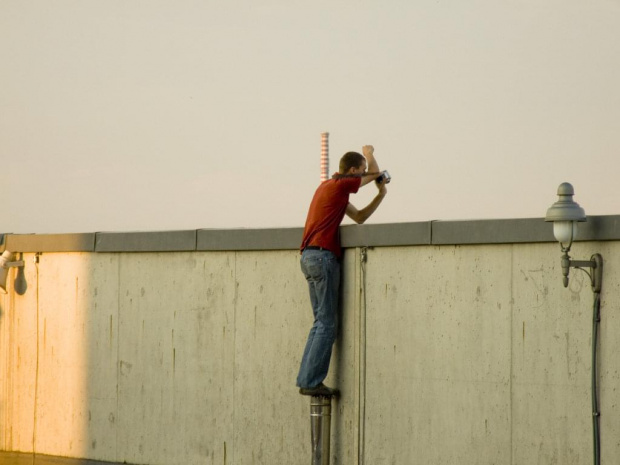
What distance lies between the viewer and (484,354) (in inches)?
329

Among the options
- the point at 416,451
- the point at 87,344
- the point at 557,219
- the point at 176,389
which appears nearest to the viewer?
the point at 557,219

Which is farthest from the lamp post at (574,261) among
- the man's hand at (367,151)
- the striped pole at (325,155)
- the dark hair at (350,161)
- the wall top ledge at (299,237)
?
the striped pole at (325,155)

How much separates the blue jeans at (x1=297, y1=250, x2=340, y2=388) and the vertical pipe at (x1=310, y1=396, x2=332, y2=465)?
0.65 feet

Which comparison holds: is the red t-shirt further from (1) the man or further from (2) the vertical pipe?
(2) the vertical pipe

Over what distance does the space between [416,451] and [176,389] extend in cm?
262

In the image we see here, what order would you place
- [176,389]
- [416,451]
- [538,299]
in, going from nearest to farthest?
1. [538,299]
2. [416,451]
3. [176,389]

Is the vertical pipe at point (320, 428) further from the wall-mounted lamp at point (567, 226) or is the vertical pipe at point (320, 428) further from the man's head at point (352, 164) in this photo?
the wall-mounted lamp at point (567, 226)

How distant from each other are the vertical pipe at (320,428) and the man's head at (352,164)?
5.94ft

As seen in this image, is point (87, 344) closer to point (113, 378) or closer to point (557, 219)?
point (113, 378)

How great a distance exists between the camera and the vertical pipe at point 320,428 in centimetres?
919

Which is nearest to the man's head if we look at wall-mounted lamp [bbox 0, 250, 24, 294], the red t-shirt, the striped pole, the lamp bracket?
the red t-shirt

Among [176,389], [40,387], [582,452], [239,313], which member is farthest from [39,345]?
[582,452]

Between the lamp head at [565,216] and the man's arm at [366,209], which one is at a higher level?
the man's arm at [366,209]

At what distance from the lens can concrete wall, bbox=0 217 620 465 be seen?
7.98 m
